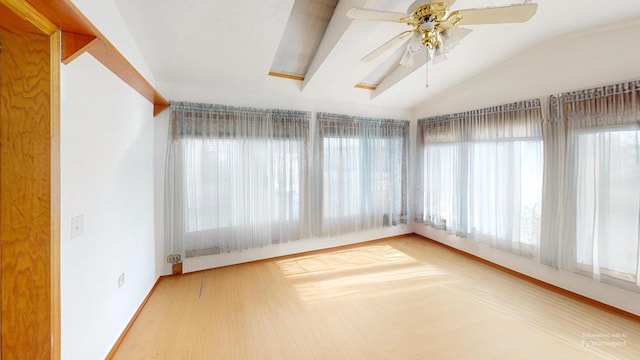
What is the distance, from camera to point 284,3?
6.02ft

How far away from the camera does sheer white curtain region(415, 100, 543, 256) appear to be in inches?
110

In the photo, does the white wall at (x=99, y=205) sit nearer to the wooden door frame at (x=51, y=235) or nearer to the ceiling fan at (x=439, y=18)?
the wooden door frame at (x=51, y=235)

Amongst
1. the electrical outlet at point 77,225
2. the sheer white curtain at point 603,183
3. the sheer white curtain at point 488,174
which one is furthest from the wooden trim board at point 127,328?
the sheer white curtain at point 603,183

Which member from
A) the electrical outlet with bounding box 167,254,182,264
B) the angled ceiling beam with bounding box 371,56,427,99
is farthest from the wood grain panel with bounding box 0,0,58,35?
the angled ceiling beam with bounding box 371,56,427,99

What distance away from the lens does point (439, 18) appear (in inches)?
59.4

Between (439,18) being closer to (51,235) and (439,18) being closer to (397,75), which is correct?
(397,75)

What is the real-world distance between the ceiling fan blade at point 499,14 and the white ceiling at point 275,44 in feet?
2.47

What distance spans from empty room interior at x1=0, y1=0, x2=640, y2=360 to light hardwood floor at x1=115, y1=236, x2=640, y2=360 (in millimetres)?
20

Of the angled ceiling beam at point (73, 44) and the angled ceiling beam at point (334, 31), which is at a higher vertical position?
the angled ceiling beam at point (334, 31)

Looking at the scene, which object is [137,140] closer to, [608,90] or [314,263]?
[314,263]

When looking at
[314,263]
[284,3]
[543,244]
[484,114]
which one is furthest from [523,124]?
[314,263]

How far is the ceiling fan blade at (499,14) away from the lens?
4.18 feet

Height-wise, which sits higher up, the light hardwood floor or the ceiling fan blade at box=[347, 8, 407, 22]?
the ceiling fan blade at box=[347, 8, 407, 22]

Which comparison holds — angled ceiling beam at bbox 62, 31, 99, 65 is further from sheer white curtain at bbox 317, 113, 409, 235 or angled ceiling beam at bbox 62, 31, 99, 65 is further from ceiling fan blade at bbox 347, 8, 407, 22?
sheer white curtain at bbox 317, 113, 409, 235
